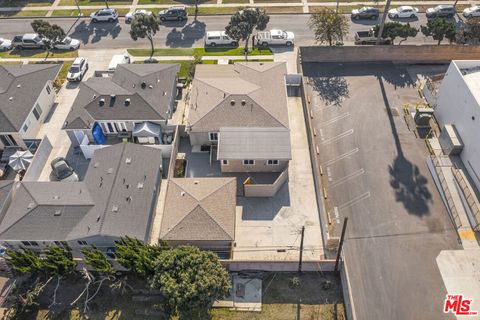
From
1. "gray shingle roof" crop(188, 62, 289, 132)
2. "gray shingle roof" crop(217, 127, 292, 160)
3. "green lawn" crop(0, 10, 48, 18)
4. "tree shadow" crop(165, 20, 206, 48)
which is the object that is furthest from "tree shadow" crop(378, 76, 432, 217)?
"green lawn" crop(0, 10, 48, 18)

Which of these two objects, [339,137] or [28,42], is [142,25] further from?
[339,137]

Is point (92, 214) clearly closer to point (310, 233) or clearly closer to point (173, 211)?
point (173, 211)

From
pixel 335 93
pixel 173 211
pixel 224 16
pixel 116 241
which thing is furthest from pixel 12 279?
pixel 224 16

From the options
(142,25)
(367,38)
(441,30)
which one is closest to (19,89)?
(142,25)

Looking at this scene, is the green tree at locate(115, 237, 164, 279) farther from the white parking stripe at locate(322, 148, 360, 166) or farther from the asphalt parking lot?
the white parking stripe at locate(322, 148, 360, 166)

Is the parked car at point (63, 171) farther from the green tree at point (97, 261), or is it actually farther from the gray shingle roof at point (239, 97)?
the gray shingle roof at point (239, 97)

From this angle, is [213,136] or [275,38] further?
[275,38]
